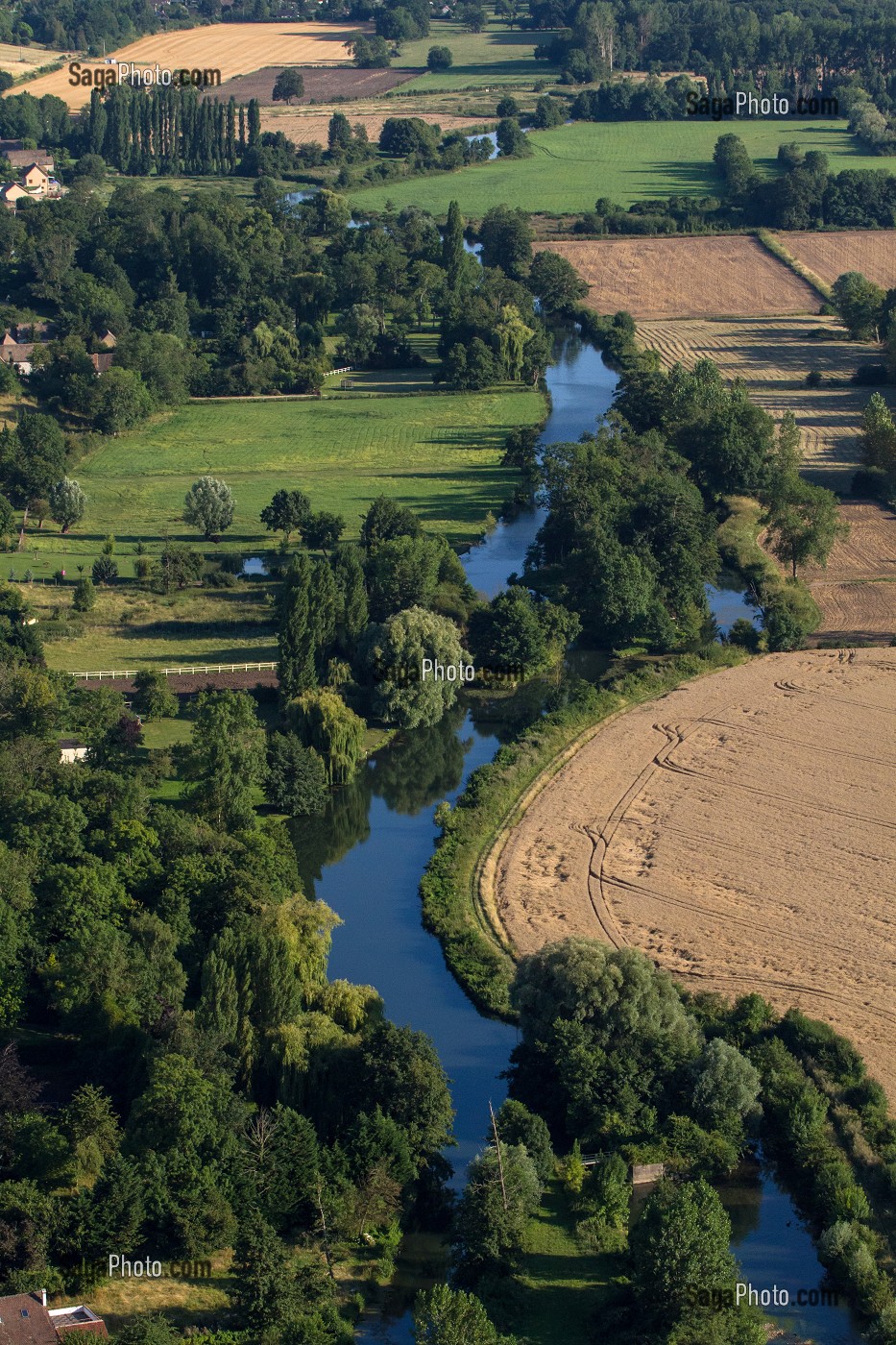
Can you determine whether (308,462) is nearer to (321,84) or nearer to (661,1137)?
(661,1137)

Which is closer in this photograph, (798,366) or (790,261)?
(798,366)

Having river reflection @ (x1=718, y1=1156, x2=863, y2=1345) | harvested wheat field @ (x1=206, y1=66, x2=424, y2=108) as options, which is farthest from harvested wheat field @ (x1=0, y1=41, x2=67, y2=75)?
river reflection @ (x1=718, y1=1156, x2=863, y2=1345)

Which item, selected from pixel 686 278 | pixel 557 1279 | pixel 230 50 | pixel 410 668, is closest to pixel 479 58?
pixel 230 50

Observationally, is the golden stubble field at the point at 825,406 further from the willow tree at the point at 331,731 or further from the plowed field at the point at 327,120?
the plowed field at the point at 327,120

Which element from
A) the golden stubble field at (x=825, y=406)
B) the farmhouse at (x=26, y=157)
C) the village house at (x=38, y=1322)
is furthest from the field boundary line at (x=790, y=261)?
the village house at (x=38, y=1322)

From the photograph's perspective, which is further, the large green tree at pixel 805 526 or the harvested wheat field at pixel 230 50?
the harvested wheat field at pixel 230 50

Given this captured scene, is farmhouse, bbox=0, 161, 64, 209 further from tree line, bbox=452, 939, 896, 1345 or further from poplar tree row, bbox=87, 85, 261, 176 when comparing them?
tree line, bbox=452, 939, 896, 1345
